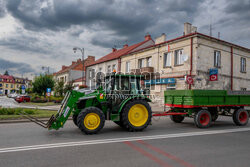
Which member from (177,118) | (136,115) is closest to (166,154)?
(136,115)

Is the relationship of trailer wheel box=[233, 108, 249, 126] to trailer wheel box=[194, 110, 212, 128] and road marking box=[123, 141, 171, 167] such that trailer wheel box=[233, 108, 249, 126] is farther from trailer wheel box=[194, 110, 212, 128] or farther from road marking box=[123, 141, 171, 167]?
→ road marking box=[123, 141, 171, 167]

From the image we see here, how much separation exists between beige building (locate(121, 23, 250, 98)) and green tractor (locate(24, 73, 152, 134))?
454 inches

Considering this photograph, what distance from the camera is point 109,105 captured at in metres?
8.10

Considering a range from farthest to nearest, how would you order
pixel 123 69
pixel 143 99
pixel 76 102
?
pixel 123 69
pixel 143 99
pixel 76 102

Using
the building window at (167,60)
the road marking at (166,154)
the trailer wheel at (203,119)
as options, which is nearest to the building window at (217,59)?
the building window at (167,60)

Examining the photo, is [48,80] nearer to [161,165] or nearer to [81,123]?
[81,123]

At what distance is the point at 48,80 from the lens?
4069cm

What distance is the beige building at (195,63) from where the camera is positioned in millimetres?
19672

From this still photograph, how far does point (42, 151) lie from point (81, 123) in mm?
1868

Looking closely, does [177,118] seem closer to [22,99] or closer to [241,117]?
[241,117]

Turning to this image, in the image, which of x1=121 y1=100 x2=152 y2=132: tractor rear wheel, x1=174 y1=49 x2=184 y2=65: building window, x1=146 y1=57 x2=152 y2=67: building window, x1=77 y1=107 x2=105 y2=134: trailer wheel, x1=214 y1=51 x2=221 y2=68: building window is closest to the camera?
x1=77 y1=107 x2=105 y2=134: trailer wheel

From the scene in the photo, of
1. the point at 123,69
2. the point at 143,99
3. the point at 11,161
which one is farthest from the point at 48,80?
the point at 11,161

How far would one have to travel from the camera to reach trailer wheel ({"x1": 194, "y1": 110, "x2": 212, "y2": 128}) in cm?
914

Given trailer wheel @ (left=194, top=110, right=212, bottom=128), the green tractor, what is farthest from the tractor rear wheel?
trailer wheel @ (left=194, top=110, right=212, bottom=128)
